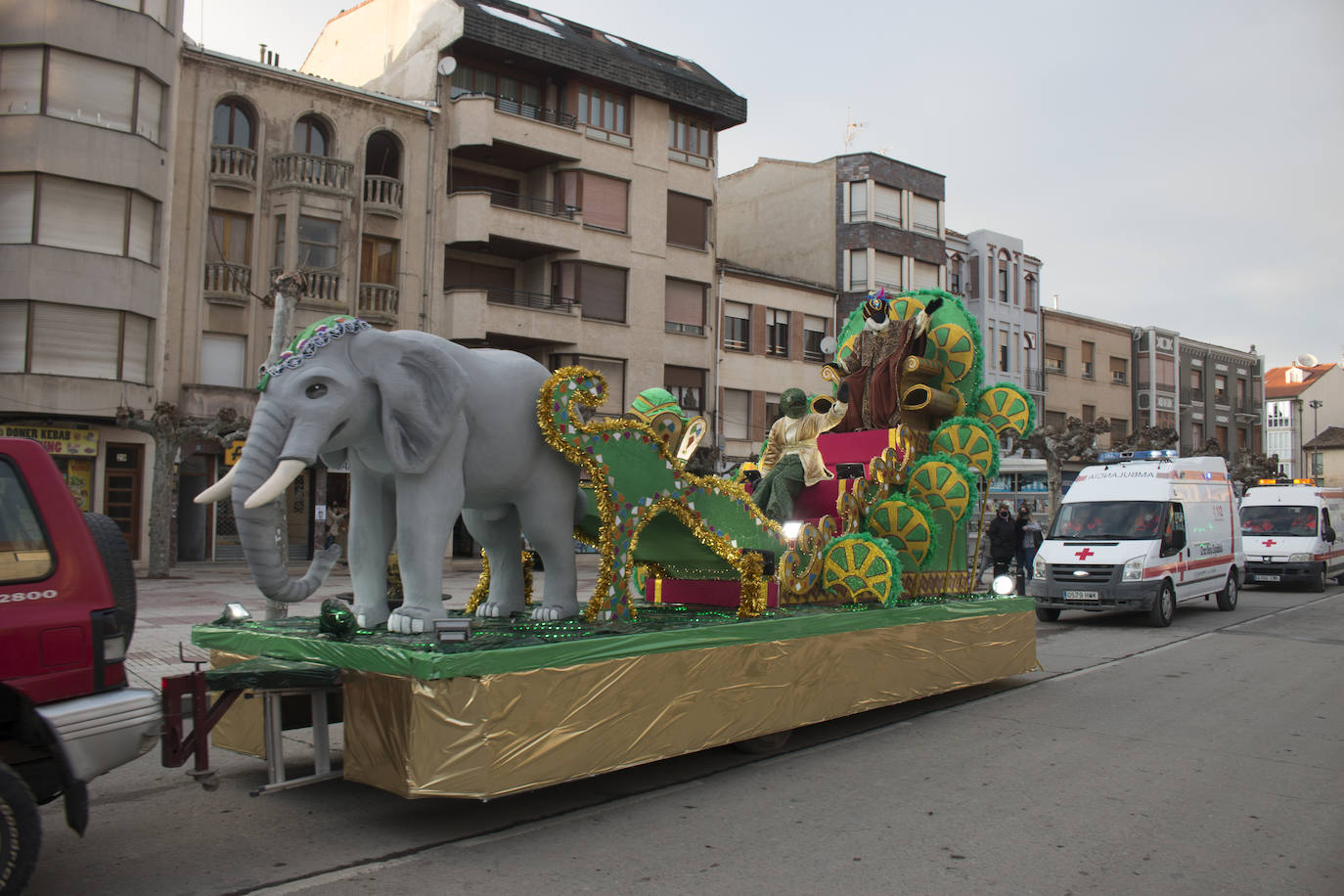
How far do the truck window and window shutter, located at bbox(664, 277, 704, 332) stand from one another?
2731 cm

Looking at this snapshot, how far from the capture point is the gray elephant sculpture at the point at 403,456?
5059 mm

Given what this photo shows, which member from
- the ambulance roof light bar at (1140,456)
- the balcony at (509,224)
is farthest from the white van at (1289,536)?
the balcony at (509,224)

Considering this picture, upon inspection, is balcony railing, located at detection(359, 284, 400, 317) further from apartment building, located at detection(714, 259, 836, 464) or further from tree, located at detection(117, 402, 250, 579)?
apartment building, located at detection(714, 259, 836, 464)

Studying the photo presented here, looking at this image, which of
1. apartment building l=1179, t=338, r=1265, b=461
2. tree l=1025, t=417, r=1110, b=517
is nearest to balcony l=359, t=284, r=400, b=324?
tree l=1025, t=417, r=1110, b=517

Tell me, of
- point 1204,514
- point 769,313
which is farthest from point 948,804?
point 769,313

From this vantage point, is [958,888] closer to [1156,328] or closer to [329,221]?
[329,221]

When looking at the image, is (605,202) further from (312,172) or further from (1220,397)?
(1220,397)

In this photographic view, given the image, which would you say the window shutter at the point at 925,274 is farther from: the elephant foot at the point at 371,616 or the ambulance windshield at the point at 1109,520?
the elephant foot at the point at 371,616

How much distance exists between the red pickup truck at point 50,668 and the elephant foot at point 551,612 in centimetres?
241

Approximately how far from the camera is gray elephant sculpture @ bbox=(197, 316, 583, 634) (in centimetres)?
506

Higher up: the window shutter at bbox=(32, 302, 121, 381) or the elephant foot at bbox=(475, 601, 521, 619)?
the window shutter at bbox=(32, 302, 121, 381)

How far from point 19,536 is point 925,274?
1449 inches

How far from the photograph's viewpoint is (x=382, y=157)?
26641 mm

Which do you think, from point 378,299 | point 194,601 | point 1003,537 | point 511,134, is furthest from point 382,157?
point 1003,537
